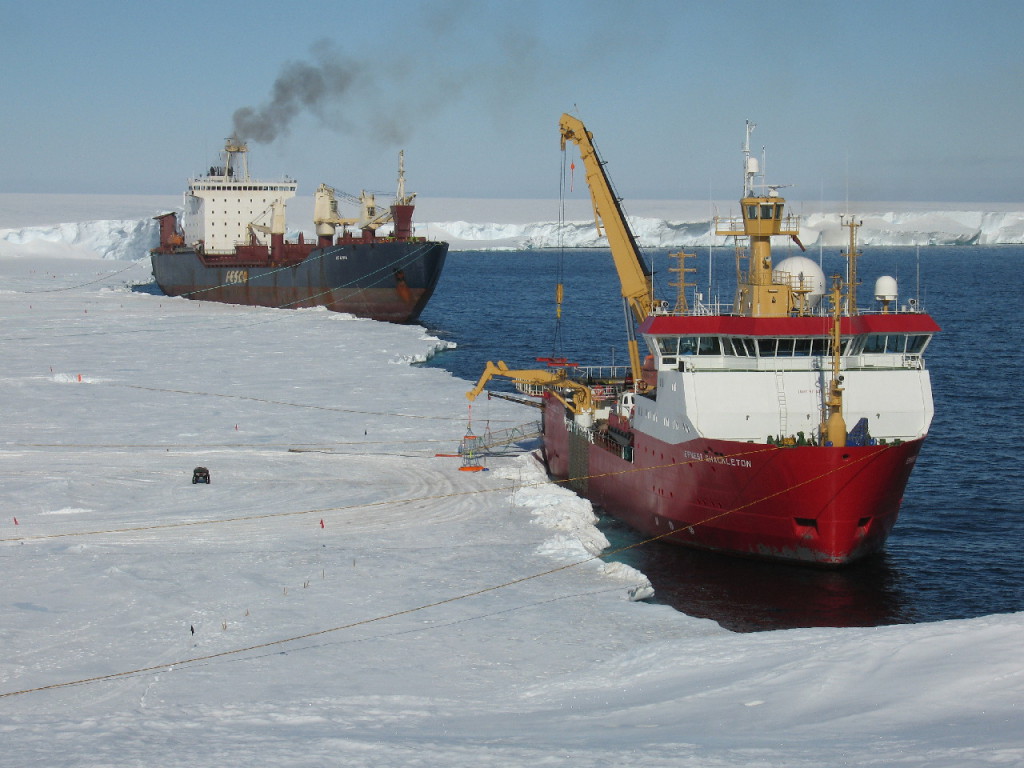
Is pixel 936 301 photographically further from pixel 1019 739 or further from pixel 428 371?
pixel 1019 739

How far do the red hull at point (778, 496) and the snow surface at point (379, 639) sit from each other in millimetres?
2680

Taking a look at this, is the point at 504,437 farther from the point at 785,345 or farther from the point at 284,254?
the point at 284,254

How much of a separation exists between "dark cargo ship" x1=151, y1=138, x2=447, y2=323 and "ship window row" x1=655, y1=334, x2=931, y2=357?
188ft

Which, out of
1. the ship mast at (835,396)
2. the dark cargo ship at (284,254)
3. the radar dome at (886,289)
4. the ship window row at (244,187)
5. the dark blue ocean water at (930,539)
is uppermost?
the ship window row at (244,187)

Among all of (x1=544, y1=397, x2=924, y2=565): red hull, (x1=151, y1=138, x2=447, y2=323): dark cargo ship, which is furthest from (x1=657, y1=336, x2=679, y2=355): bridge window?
(x1=151, y1=138, x2=447, y2=323): dark cargo ship

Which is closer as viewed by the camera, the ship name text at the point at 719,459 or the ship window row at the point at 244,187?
the ship name text at the point at 719,459

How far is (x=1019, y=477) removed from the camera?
35.8 metres

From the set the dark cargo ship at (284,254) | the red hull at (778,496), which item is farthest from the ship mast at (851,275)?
the dark cargo ship at (284,254)

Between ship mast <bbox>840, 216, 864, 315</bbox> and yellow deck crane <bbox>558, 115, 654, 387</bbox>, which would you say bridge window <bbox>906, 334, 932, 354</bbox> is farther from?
yellow deck crane <bbox>558, 115, 654, 387</bbox>

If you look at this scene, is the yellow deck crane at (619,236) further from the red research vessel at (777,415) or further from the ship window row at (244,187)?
the ship window row at (244,187)

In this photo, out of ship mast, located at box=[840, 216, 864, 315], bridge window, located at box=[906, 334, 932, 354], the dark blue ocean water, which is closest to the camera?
the dark blue ocean water

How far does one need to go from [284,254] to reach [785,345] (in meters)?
74.2

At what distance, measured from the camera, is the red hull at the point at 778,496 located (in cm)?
2586

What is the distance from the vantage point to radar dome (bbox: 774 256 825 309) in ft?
100
